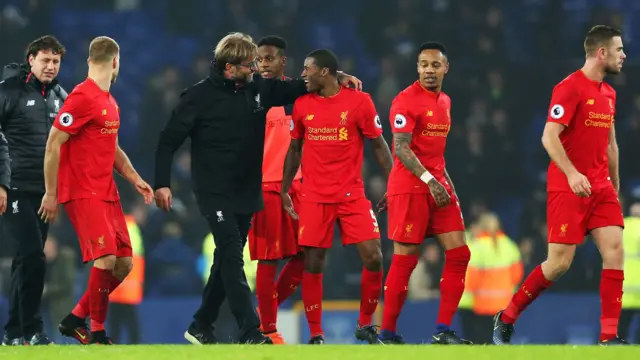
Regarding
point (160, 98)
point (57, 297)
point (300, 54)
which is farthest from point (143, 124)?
point (57, 297)

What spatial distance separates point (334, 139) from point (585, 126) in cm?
163

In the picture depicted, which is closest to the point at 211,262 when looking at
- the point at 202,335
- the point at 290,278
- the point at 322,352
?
the point at 290,278

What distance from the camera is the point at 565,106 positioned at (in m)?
8.57

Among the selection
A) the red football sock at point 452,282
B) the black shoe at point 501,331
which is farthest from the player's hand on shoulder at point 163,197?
the black shoe at point 501,331

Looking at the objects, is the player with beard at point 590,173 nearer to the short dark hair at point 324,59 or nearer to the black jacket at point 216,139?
the short dark hair at point 324,59

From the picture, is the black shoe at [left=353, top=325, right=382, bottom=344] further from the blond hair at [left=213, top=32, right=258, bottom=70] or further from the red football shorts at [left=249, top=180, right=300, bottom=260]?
the blond hair at [left=213, top=32, right=258, bottom=70]

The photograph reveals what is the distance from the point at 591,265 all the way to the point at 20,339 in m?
9.42

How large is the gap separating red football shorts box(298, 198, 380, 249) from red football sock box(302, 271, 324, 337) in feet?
0.79

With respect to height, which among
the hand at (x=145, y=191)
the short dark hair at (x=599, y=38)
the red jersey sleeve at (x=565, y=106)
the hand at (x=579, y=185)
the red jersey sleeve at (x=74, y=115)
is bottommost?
the hand at (x=145, y=191)

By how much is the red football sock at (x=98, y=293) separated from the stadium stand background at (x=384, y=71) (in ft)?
25.3

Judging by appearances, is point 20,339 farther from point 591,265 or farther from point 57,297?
point 591,265

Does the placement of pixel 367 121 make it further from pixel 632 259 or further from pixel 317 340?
pixel 632 259

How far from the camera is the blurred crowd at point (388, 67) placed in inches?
692

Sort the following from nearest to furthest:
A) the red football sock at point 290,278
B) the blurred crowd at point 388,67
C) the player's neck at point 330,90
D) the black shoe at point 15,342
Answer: the black shoe at point 15,342
the player's neck at point 330,90
the red football sock at point 290,278
the blurred crowd at point 388,67
